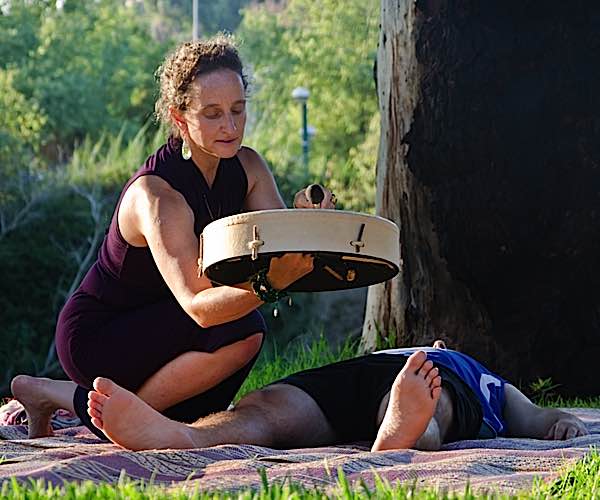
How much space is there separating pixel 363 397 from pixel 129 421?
2.68ft

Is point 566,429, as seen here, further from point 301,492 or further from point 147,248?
point 301,492

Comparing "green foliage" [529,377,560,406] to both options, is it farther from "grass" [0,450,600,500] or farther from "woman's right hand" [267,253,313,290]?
"grass" [0,450,600,500]

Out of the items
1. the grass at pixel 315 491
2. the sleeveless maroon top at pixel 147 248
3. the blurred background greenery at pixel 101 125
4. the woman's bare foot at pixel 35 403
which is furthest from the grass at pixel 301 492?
the blurred background greenery at pixel 101 125

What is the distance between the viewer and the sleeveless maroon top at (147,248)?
12.6 feet

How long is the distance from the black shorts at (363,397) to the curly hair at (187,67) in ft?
3.03

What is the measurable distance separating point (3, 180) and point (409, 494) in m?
11.7

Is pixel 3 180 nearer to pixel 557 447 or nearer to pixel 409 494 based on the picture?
pixel 557 447

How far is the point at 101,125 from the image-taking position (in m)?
28.8

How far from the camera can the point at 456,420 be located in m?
3.67

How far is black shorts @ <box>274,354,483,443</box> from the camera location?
369 cm

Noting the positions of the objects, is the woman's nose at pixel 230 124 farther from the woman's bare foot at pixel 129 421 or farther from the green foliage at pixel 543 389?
the green foliage at pixel 543 389

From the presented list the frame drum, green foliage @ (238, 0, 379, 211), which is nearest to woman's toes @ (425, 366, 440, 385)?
the frame drum

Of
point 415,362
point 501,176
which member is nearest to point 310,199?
point 415,362

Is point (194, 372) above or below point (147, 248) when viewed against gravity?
below
